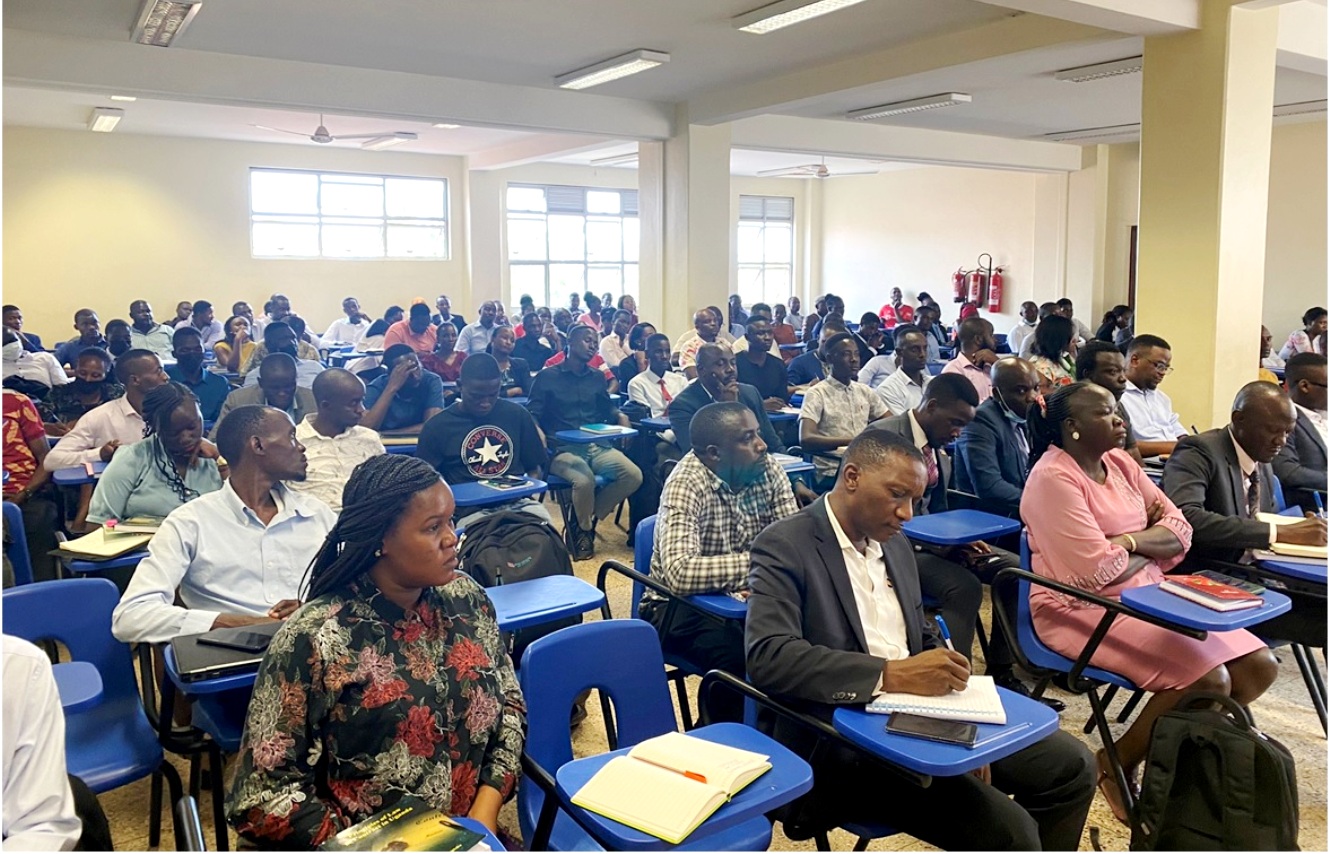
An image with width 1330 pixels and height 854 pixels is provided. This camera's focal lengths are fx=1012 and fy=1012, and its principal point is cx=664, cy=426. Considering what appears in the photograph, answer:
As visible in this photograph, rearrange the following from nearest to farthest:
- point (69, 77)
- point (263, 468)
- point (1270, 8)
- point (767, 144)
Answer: point (263, 468) → point (1270, 8) → point (69, 77) → point (767, 144)

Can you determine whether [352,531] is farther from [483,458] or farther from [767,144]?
[767,144]

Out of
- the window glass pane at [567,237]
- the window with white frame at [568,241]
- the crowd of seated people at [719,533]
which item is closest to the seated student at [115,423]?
the crowd of seated people at [719,533]

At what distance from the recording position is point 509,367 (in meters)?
8.31

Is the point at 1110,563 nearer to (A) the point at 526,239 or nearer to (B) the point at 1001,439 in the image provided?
Answer: (B) the point at 1001,439

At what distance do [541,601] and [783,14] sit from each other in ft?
15.3

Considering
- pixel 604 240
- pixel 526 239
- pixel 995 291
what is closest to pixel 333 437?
pixel 526 239

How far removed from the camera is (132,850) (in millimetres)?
2779

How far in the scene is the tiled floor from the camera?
2.85 m

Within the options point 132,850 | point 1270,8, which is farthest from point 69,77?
point 1270,8

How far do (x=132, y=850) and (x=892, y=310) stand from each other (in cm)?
1579

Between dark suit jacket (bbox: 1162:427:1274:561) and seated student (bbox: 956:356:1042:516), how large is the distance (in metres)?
0.70

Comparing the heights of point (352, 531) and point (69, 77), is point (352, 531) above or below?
below

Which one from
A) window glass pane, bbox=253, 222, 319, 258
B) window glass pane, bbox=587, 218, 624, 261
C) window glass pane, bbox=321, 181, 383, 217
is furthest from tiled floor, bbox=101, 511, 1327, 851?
window glass pane, bbox=587, 218, 624, 261

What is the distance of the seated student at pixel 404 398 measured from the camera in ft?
19.2
